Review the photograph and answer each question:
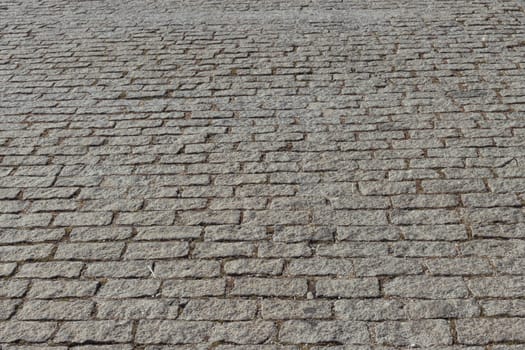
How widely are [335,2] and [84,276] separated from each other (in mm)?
8001

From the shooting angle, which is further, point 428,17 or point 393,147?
point 428,17

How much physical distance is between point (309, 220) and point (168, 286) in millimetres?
1283

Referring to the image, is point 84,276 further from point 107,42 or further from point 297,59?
point 107,42

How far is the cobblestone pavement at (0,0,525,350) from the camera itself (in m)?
4.18

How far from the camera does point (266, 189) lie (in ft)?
18.5

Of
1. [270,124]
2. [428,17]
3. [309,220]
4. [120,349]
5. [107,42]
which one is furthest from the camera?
[428,17]

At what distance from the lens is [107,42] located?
31.6ft

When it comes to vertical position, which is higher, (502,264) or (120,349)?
(120,349)

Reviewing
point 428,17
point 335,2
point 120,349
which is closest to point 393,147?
point 120,349

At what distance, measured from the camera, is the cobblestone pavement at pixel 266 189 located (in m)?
4.18

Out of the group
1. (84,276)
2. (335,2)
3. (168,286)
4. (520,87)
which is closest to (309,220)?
(168,286)

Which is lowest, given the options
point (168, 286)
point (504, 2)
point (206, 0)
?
point (504, 2)

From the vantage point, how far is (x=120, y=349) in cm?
396

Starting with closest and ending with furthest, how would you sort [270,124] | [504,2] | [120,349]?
1. [120,349]
2. [270,124]
3. [504,2]
